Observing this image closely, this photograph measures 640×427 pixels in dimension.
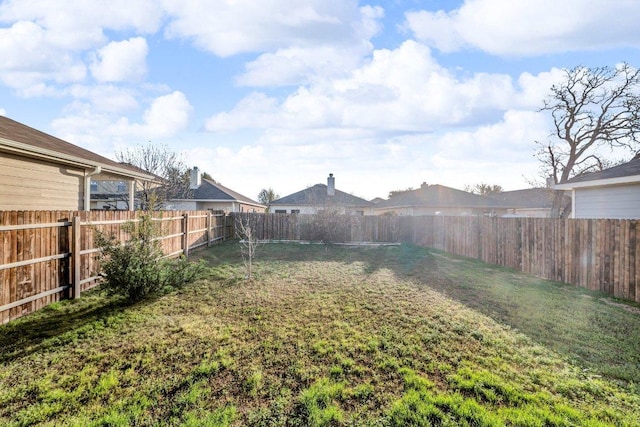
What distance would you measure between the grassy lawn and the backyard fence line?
0.46m

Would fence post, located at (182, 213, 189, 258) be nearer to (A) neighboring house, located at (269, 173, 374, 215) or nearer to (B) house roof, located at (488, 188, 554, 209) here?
(A) neighboring house, located at (269, 173, 374, 215)

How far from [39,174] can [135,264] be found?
4.06m

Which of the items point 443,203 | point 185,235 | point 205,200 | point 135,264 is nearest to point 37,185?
point 135,264

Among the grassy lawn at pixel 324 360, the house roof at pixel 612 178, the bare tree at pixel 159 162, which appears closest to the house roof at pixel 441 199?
the house roof at pixel 612 178

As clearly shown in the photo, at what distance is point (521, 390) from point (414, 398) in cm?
106

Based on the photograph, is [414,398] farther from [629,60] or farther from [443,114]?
[629,60]

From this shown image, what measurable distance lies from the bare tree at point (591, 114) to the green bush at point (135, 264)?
71.3 ft

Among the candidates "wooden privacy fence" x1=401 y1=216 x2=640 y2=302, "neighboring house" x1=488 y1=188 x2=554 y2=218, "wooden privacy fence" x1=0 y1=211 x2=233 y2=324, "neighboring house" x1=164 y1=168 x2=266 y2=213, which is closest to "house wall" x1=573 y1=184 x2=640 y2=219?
"wooden privacy fence" x1=401 y1=216 x2=640 y2=302

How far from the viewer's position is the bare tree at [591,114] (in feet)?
57.9

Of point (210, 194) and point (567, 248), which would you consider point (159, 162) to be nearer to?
point (210, 194)

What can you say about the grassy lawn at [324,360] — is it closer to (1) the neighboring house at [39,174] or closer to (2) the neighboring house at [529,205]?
(1) the neighboring house at [39,174]

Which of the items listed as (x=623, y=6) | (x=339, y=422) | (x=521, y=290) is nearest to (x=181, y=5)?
(x=339, y=422)

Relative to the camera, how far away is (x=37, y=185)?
7051mm

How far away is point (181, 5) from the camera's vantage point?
7.88 meters
